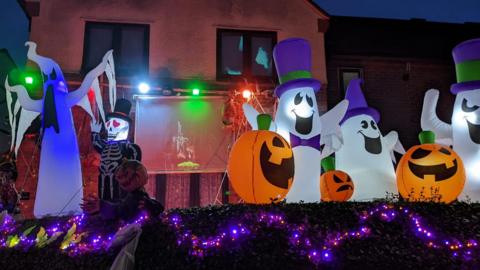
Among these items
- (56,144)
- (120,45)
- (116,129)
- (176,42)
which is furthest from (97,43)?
(56,144)

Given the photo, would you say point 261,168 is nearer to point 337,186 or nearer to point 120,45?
point 337,186

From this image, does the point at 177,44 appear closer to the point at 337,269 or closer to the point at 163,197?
the point at 163,197

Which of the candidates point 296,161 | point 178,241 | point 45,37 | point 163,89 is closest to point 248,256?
point 178,241

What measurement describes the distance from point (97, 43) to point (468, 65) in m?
8.42

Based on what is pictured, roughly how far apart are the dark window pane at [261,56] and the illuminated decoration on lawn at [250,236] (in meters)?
6.72

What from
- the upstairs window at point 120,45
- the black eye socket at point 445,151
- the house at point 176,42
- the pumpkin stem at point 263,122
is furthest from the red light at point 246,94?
the black eye socket at point 445,151

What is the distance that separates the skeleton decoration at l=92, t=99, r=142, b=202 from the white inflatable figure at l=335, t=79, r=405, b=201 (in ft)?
12.5

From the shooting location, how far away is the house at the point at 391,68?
12859 mm

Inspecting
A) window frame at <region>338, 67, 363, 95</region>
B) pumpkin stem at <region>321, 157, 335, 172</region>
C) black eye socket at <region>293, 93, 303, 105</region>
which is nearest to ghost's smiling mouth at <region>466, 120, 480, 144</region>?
pumpkin stem at <region>321, 157, 335, 172</region>

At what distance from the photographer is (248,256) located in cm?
572

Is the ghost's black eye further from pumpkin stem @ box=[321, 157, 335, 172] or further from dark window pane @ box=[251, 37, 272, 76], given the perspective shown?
dark window pane @ box=[251, 37, 272, 76]

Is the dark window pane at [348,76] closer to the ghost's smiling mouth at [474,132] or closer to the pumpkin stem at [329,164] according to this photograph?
the pumpkin stem at [329,164]

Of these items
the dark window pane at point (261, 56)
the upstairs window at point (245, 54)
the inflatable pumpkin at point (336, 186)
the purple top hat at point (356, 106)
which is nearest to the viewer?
the inflatable pumpkin at point (336, 186)

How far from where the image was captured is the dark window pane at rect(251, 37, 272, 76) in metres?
12.4
